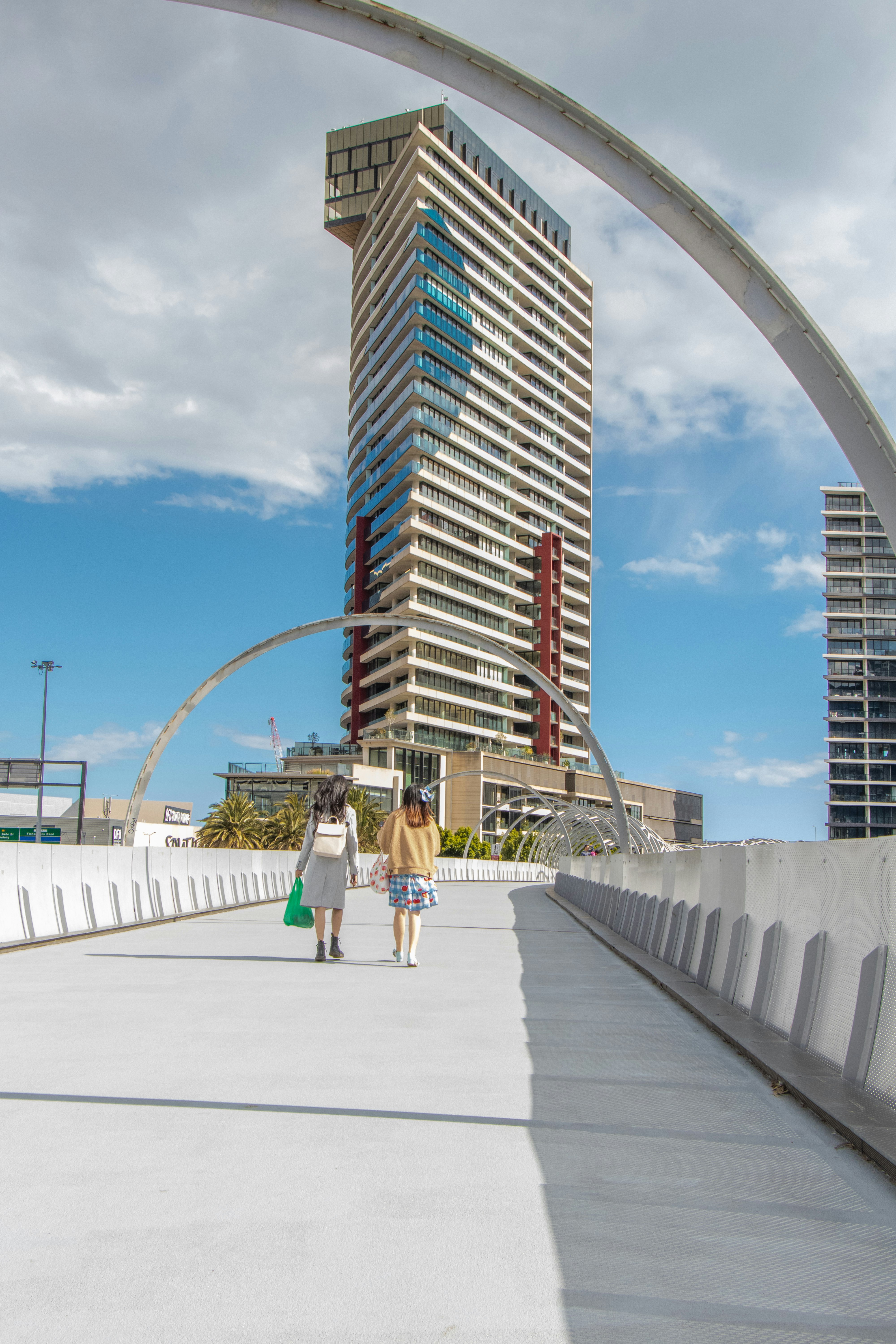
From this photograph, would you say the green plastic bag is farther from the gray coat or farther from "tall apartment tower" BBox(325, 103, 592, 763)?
"tall apartment tower" BBox(325, 103, 592, 763)

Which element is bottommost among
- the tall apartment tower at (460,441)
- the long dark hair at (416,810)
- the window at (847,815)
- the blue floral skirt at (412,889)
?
the blue floral skirt at (412,889)

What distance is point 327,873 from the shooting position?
11289 millimetres

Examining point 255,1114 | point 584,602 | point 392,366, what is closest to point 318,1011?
point 255,1114

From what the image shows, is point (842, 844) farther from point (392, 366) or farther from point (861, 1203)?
point (392, 366)

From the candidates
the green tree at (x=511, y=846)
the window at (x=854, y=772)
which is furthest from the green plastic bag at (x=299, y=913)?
the window at (x=854, y=772)

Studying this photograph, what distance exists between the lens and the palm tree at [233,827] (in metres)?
71.0

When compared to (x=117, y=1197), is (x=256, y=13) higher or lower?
higher

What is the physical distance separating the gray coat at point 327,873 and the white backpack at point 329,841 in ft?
0.18

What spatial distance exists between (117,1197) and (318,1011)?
4226 millimetres

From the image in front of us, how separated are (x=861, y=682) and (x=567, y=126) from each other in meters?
119

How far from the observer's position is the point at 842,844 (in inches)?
249

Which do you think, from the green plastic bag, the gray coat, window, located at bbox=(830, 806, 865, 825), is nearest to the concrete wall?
the green plastic bag

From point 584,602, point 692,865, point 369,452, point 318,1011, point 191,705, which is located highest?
point 369,452

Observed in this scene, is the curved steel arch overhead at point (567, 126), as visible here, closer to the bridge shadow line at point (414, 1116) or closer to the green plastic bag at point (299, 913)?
the bridge shadow line at point (414, 1116)
